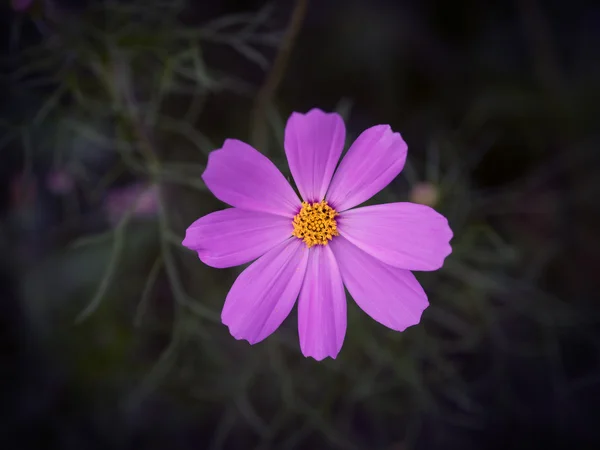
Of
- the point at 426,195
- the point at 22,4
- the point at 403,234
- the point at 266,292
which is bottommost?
the point at 266,292

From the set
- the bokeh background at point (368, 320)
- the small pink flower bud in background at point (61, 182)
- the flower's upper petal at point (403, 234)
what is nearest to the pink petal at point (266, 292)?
the flower's upper petal at point (403, 234)

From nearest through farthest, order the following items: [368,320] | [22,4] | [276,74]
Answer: [22,4] < [276,74] < [368,320]

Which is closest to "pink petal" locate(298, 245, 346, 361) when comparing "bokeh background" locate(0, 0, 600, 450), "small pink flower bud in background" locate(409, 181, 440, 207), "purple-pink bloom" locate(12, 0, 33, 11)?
"small pink flower bud in background" locate(409, 181, 440, 207)

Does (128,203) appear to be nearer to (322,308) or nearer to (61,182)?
(61,182)

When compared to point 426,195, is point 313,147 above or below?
below

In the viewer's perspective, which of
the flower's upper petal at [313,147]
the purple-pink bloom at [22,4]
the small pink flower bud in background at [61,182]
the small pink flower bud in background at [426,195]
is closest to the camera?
the flower's upper petal at [313,147]

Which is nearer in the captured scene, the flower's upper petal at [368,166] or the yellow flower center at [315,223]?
the flower's upper petal at [368,166]

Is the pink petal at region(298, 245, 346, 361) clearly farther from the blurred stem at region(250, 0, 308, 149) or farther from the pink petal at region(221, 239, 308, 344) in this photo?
the blurred stem at region(250, 0, 308, 149)

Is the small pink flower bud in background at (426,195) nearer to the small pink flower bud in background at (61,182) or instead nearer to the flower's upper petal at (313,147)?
the flower's upper petal at (313,147)

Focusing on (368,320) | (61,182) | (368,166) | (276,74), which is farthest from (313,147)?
(61,182)
